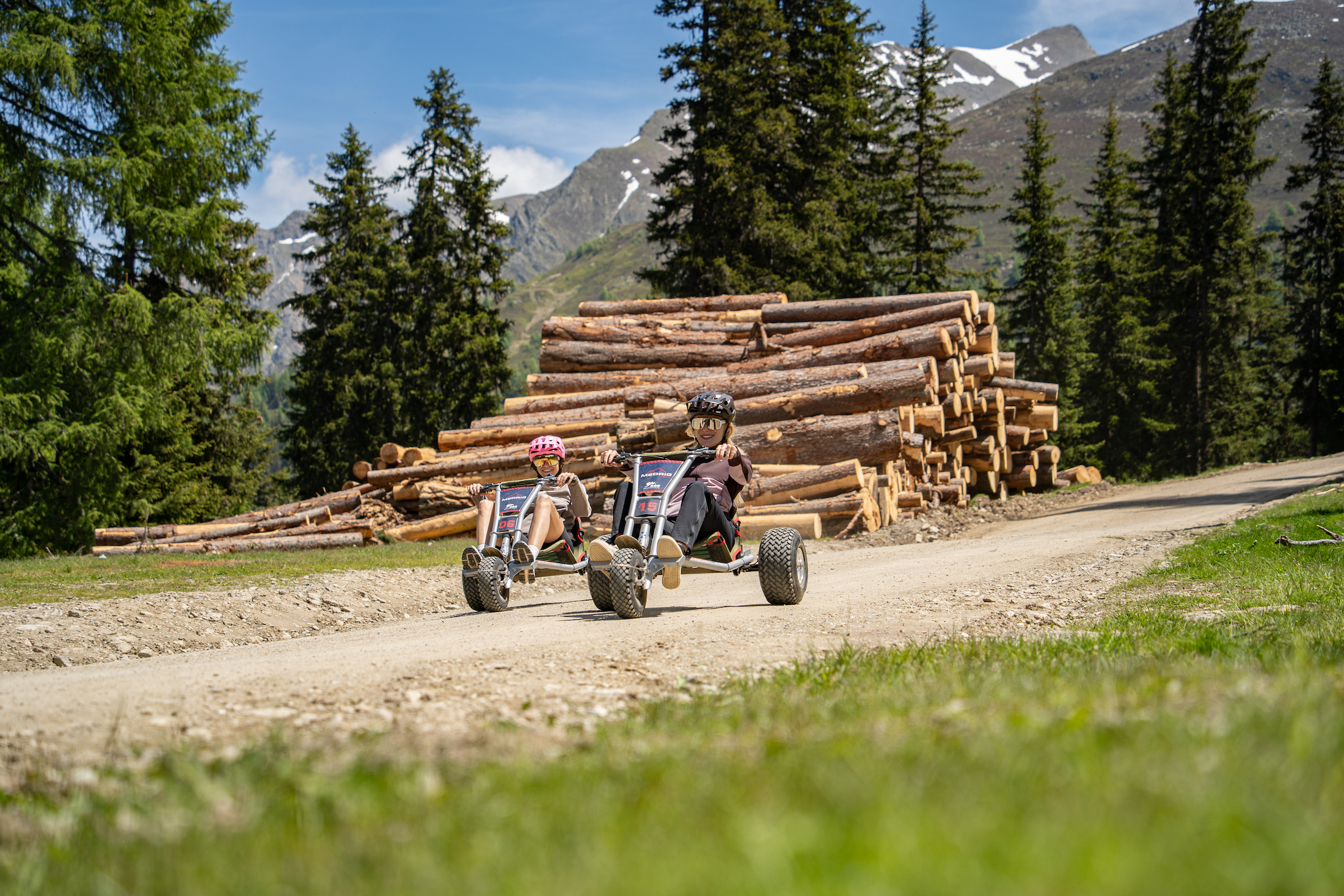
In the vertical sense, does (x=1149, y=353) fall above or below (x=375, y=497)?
above

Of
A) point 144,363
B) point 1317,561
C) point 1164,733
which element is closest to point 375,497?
point 144,363

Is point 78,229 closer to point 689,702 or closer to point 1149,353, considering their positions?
point 689,702

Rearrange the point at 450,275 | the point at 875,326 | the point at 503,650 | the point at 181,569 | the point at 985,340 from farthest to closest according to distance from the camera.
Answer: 1. the point at 450,275
2. the point at 985,340
3. the point at 875,326
4. the point at 181,569
5. the point at 503,650

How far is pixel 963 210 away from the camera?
35.1 meters

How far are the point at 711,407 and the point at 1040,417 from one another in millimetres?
20054

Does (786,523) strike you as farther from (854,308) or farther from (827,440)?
(854,308)

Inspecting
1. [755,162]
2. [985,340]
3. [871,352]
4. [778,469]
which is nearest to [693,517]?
[778,469]

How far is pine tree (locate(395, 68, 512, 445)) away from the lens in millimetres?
35469

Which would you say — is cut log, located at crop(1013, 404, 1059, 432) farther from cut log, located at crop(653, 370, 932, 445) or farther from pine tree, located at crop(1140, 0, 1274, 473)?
pine tree, located at crop(1140, 0, 1274, 473)

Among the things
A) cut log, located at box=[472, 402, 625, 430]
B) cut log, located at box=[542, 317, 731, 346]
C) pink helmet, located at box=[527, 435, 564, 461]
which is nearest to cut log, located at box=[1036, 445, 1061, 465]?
cut log, located at box=[542, 317, 731, 346]

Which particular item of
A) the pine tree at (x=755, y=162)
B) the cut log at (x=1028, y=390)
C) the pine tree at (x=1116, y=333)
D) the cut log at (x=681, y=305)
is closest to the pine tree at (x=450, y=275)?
the pine tree at (x=755, y=162)

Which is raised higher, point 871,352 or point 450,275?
point 450,275

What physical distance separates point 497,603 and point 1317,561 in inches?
297

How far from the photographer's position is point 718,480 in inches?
311
